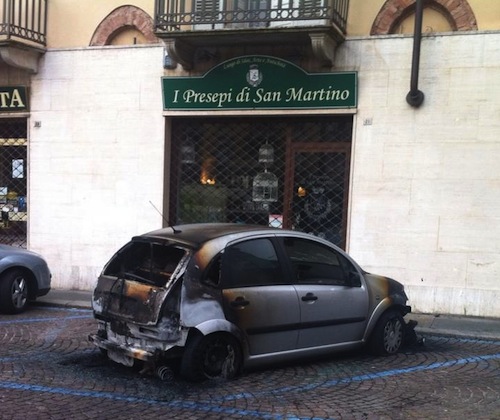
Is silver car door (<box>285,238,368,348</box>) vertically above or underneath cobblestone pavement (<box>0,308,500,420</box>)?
above

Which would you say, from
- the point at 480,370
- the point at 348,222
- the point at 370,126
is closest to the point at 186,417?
the point at 480,370

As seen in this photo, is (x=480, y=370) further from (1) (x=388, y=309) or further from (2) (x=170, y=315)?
(2) (x=170, y=315)

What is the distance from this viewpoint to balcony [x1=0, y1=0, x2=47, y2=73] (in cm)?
1013

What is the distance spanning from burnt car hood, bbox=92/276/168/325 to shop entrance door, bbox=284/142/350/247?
15.8 ft

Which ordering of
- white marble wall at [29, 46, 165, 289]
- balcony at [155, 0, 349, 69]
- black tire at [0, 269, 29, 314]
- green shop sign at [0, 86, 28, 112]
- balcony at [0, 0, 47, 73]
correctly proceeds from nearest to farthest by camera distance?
black tire at [0, 269, 29, 314] < balcony at [155, 0, 349, 69] < balcony at [0, 0, 47, 73] < white marble wall at [29, 46, 165, 289] < green shop sign at [0, 86, 28, 112]

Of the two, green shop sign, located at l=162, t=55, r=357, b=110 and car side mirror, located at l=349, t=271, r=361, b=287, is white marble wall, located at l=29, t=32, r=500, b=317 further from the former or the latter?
car side mirror, located at l=349, t=271, r=361, b=287

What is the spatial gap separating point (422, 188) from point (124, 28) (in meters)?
6.11

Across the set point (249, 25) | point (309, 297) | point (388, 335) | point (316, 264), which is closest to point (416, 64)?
point (249, 25)

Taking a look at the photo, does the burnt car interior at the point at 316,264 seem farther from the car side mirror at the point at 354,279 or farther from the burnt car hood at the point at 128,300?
the burnt car hood at the point at 128,300

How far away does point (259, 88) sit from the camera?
31.6 ft

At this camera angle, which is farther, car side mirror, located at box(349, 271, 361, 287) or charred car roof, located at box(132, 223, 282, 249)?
car side mirror, located at box(349, 271, 361, 287)

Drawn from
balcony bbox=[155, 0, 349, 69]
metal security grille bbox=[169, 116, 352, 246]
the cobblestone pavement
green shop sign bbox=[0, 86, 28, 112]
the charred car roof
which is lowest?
the cobblestone pavement

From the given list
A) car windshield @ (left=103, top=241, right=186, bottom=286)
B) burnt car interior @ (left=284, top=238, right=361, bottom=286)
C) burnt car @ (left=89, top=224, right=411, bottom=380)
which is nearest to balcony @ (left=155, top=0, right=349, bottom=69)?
burnt car interior @ (left=284, top=238, right=361, bottom=286)

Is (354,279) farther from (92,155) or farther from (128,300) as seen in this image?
(92,155)
